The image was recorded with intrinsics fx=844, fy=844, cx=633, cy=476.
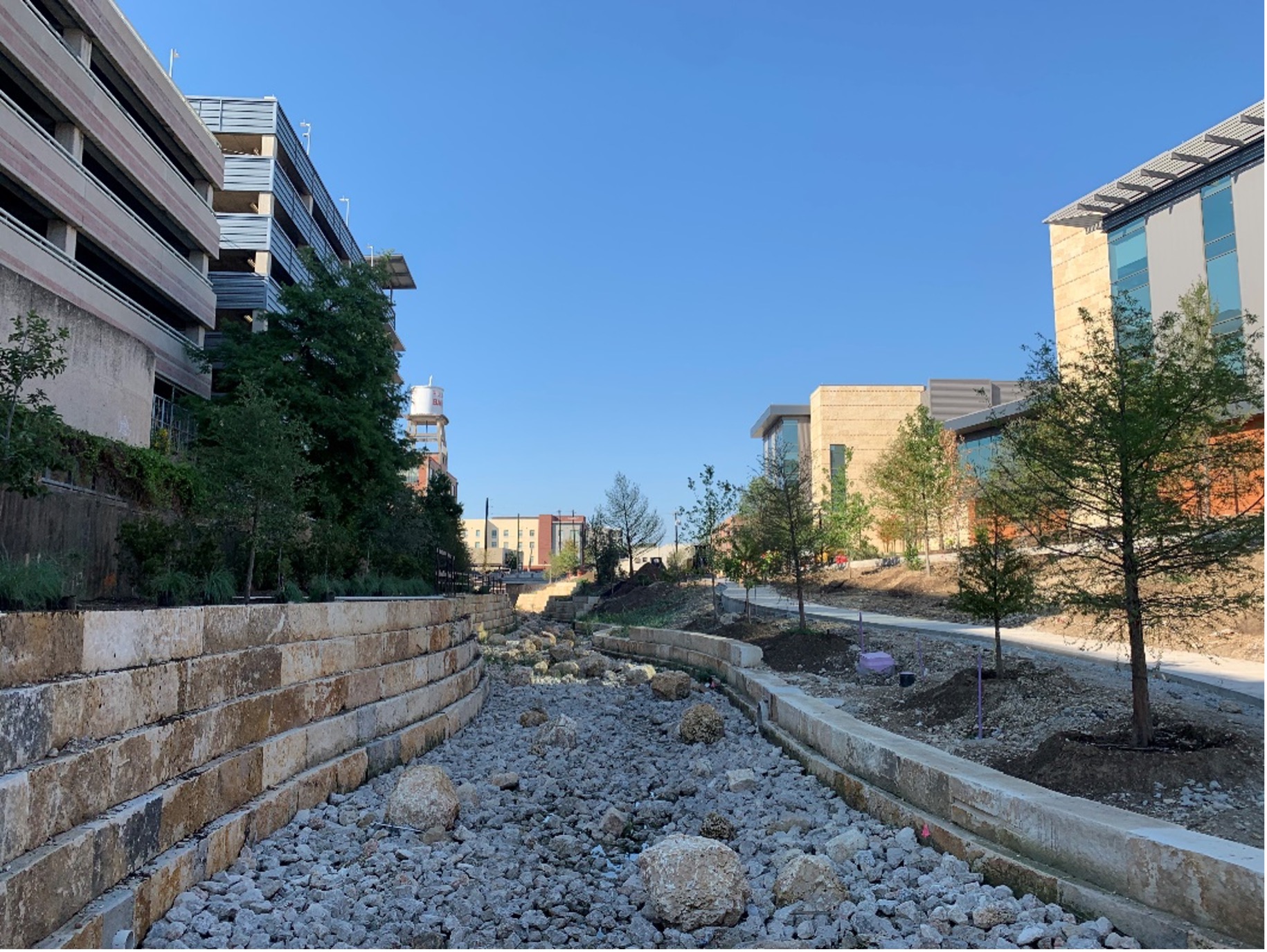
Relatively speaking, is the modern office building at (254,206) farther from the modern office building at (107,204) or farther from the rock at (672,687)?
the rock at (672,687)

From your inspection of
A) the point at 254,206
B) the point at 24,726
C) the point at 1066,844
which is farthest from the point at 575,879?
the point at 254,206

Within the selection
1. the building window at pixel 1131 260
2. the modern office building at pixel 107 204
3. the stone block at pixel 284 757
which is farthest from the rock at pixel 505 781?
the building window at pixel 1131 260

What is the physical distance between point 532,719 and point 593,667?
19.7 ft

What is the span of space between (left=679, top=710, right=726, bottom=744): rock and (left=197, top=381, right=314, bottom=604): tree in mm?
6211

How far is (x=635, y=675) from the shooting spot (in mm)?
19297

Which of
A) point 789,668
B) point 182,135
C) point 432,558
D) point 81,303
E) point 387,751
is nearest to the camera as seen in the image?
point 387,751

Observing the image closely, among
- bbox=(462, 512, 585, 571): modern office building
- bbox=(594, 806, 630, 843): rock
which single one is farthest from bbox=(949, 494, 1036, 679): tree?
bbox=(462, 512, 585, 571): modern office building

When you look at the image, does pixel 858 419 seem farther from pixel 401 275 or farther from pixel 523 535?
pixel 523 535

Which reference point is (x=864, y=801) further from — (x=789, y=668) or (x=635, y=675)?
(x=635, y=675)

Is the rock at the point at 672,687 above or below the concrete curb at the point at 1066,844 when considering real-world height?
below

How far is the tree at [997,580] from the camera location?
1015cm

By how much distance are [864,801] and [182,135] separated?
30.4 m

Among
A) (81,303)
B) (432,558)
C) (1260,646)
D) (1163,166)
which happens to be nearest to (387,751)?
(1260,646)

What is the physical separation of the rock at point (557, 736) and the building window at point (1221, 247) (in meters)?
27.9
